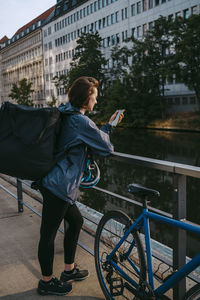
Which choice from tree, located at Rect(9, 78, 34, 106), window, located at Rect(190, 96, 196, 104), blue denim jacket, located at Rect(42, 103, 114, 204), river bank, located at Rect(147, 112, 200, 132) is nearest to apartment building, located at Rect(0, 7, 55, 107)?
tree, located at Rect(9, 78, 34, 106)

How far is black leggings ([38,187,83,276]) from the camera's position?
2.94 meters

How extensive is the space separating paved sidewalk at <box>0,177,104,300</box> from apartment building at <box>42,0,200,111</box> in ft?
131

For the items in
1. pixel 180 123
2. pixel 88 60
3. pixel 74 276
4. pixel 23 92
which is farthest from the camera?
pixel 23 92

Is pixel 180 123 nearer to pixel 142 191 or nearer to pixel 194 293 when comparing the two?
pixel 142 191

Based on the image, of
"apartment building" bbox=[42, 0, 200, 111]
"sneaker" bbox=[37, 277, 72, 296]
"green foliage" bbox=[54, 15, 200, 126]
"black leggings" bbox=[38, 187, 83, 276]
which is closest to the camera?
"black leggings" bbox=[38, 187, 83, 276]

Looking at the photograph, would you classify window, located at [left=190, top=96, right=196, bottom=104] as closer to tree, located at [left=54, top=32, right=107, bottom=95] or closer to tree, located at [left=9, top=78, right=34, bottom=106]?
tree, located at [left=54, top=32, right=107, bottom=95]

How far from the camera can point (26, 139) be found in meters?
2.76

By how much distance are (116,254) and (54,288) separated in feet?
2.09

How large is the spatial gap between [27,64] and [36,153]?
104 m

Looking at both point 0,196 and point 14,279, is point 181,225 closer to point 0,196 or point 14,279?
point 14,279

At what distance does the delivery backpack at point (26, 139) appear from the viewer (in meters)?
2.76

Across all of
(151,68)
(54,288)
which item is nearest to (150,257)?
(54,288)

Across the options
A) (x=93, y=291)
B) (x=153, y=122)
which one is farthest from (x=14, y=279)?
(x=153, y=122)

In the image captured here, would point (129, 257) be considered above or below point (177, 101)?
below
